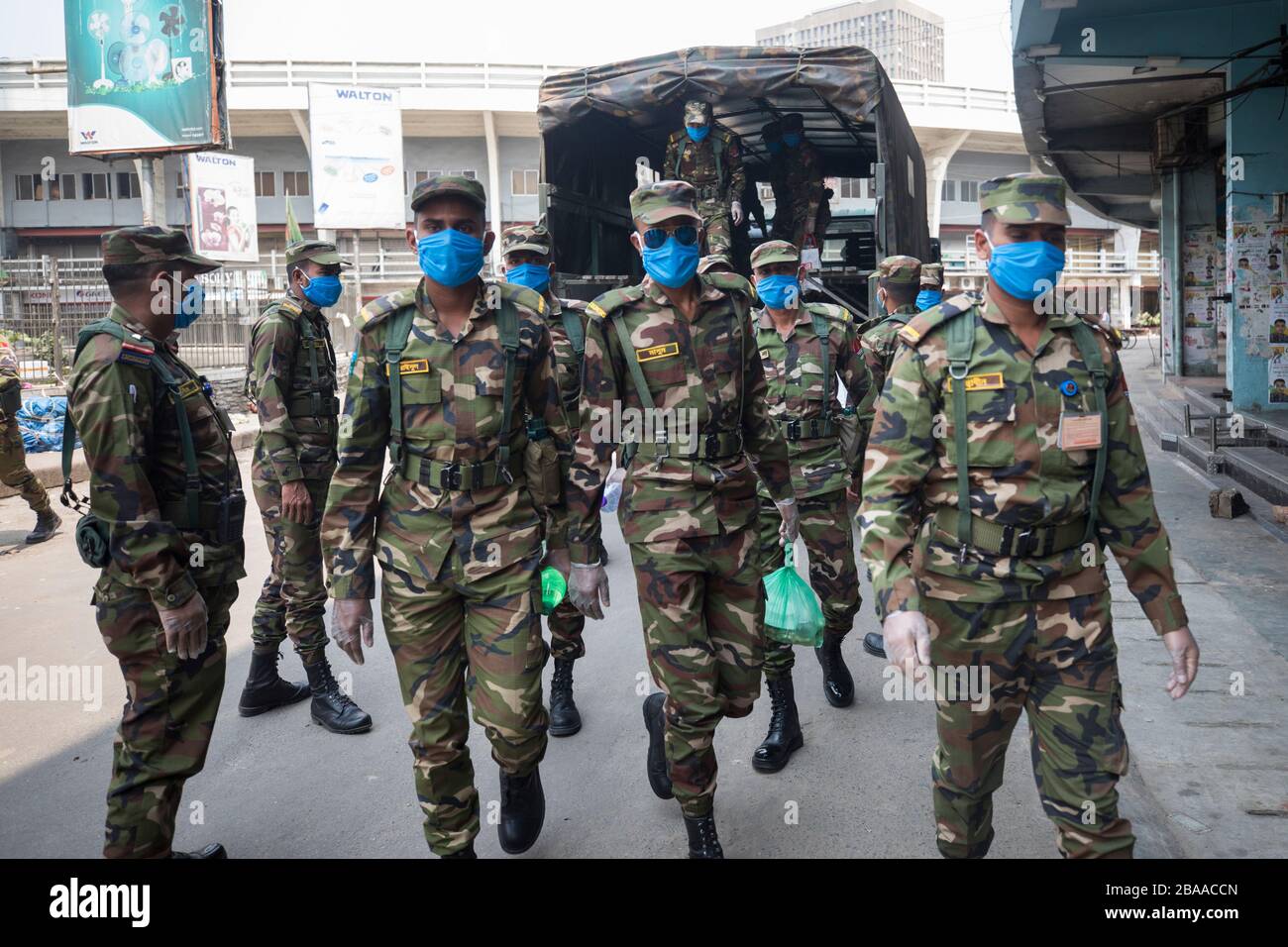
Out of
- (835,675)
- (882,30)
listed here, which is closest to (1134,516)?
(835,675)

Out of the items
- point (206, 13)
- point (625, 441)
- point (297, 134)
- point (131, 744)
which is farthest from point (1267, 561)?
point (297, 134)

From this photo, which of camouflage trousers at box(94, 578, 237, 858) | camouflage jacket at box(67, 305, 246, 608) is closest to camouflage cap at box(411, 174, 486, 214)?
camouflage jacket at box(67, 305, 246, 608)

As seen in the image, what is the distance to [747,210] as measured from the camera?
1075cm

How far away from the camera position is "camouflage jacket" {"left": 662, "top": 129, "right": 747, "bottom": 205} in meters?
8.61

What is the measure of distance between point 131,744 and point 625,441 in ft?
5.98

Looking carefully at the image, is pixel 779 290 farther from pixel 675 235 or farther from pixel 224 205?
pixel 224 205

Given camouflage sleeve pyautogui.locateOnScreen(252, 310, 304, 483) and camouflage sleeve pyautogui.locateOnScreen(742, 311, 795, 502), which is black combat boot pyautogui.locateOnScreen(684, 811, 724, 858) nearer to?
camouflage sleeve pyautogui.locateOnScreen(742, 311, 795, 502)

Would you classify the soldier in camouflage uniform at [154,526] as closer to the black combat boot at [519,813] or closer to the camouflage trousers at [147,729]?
the camouflage trousers at [147,729]

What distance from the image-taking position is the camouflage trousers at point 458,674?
302cm

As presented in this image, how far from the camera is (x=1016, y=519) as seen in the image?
102 inches

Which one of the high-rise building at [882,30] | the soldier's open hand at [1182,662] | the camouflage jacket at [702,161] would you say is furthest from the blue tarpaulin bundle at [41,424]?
the high-rise building at [882,30]

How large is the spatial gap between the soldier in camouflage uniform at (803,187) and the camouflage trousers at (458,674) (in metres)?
7.36
